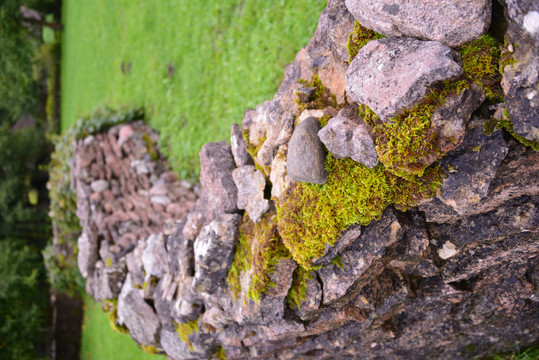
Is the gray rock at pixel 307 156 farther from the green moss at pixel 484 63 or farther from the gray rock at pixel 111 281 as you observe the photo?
the gray rock at pixel 111 281

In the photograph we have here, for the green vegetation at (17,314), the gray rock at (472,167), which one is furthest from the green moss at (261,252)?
the green vegetation at (17,314)

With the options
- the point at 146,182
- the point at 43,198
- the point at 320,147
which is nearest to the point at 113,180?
the point at 146,182

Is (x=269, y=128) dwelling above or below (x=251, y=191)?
above

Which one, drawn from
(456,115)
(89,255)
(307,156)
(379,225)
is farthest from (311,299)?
(89,255)

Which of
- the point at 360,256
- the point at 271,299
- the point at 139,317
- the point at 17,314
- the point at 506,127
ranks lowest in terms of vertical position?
the point at 17,314

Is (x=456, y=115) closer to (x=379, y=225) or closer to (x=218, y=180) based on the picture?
(x=379, y=225)
